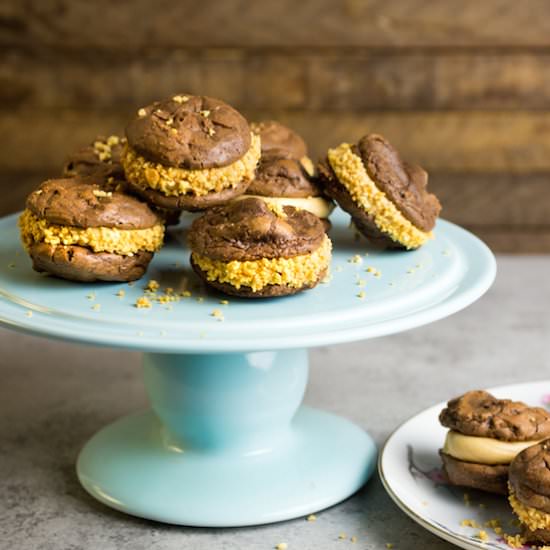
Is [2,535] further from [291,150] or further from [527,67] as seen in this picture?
[527,67]

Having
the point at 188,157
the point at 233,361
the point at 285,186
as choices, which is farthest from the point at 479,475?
the point at 188,157

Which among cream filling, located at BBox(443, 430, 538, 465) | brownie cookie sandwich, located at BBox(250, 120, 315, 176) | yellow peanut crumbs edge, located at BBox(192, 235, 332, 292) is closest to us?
yellow peanut crumbs edge, located at BBox(192, 235, 332, 292)

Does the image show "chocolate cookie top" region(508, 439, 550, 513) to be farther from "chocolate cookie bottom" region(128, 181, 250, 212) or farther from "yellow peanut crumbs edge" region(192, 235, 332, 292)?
"chocolate cookie bottom" region(128, 181, 250, 212)

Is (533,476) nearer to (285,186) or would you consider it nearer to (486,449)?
(486,449)

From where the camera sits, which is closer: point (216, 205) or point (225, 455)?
point (216, 205)

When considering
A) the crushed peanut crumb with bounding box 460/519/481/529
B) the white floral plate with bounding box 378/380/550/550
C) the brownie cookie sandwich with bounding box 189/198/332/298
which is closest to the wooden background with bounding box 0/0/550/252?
the white floral plate with bounding box 378/380/550/550

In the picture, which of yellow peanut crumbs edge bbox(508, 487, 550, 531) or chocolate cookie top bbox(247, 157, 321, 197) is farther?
chocolate cookie top bbox(247, 157, 321, 197)

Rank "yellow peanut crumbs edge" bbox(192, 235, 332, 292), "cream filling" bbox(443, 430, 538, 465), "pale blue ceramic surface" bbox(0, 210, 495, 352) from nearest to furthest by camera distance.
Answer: "pale blue ceramic surface" bbox(0, 210, 495, 352)
"yellow peanut crumbs edge" bbox(192, 235, 332, 292)
"cream filling" bbox(443, 430, 538, 465)
